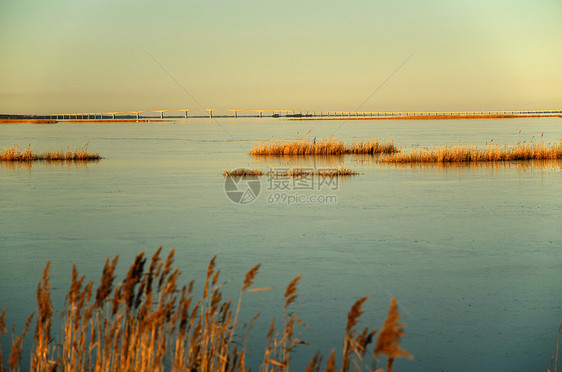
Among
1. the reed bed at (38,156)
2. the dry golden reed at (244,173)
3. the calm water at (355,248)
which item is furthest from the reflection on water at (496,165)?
the reed bed at (38,156)

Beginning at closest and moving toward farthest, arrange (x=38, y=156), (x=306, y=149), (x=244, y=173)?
(x=244, y=173), (x=38, y=156), (x=306, y=149)

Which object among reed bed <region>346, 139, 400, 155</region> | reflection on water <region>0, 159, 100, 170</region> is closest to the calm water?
reflection on water <region>0, 159, 100, 170</region>

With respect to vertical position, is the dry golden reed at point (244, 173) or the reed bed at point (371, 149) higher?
the reed bed at point (371, 149)

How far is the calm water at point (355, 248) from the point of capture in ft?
20.4

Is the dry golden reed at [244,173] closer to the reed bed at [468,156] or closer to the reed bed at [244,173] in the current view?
the reed bed at [244,173]

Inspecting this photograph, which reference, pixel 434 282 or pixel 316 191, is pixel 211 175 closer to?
pixel 316 191

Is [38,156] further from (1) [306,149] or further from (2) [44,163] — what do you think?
(1) [306,149]

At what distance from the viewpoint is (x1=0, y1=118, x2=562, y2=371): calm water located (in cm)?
621

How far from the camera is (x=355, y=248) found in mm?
9945

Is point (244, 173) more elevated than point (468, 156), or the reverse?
point (468, 156)

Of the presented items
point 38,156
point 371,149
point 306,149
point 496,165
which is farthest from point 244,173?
point 38,156

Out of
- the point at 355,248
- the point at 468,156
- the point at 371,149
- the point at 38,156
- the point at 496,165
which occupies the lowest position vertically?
the point at 355,248

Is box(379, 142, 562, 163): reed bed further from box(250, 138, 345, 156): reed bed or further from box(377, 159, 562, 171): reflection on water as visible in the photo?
box(250, 138, 345, 156): reed bed

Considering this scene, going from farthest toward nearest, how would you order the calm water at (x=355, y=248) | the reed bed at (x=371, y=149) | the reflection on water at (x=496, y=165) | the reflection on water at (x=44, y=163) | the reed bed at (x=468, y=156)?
the reed bed at (x=371, y=149) < the reed bed at (x=468, y=156) < the reflection on water at (x=44, y=163) < the reflection on water at (x=496, y=165) < the calm water at (x=355, y=248)
